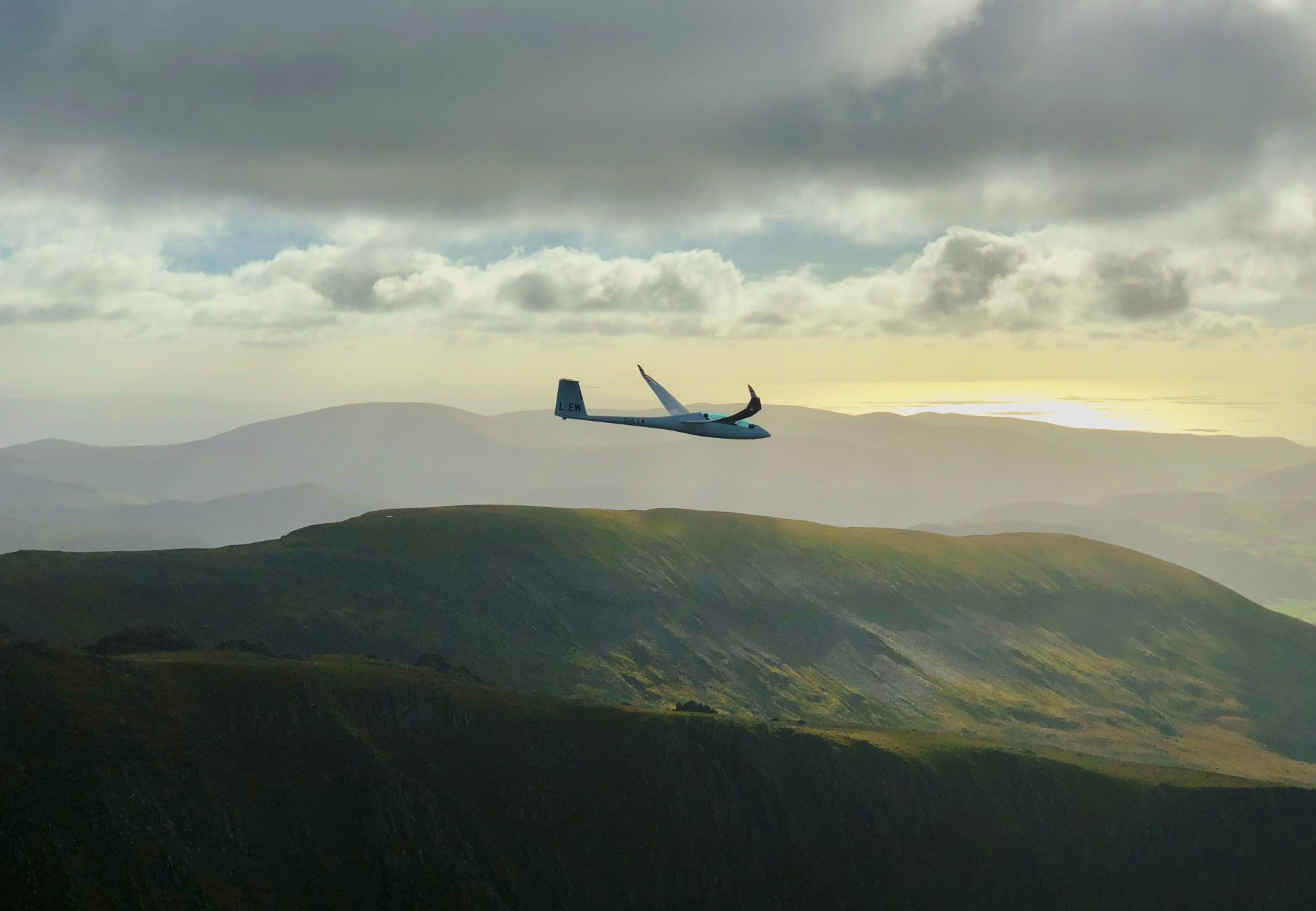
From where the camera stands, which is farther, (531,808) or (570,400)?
(531,808)

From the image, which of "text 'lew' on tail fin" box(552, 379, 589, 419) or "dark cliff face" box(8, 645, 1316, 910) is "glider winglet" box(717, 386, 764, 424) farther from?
"dark cliff face" box(8, 645, 1316, 910)

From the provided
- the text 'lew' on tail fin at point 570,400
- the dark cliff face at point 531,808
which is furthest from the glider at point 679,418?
the dark cliff face at point 531,808

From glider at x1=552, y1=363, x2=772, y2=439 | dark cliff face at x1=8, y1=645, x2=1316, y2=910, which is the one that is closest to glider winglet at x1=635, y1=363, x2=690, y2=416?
glider at x1=552, y1=363, x2=772, y2=439

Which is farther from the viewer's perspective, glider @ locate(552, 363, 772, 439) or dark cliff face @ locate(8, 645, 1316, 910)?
glider @ locate(552, 363, 772, 439)

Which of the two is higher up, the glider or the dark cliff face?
the glider

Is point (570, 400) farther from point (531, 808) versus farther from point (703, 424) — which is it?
point (531, 808)

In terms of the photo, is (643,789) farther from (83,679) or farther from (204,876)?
(83,679)

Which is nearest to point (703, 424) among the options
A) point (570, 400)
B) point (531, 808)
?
point (570, 400)
